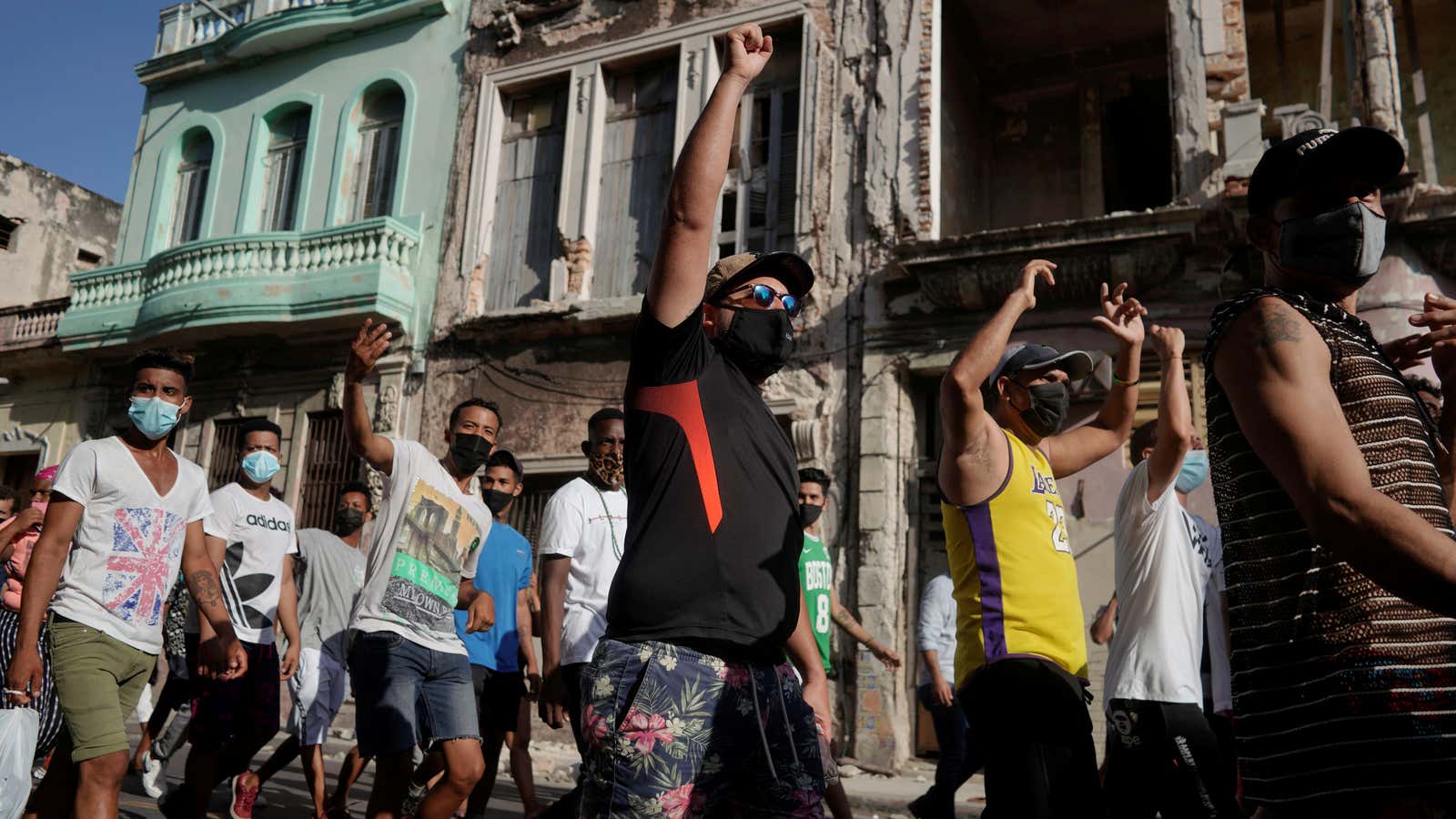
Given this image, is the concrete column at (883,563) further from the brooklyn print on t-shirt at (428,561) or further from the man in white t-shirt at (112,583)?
the man in white t-shirt at (112,583)

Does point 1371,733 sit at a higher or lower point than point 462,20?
lower

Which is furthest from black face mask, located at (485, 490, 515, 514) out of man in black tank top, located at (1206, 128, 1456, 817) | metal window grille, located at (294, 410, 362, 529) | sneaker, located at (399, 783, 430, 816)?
metal window grille, located at (294, 410, 362, 529)

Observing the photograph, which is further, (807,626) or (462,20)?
(462,20)

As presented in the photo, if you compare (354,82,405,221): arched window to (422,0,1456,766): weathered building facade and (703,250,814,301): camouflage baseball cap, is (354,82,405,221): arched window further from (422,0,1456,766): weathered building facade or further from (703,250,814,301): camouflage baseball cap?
(703,250,814,301): camouflage baseball cap

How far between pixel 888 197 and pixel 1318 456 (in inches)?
387

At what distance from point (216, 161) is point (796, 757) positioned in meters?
16.8

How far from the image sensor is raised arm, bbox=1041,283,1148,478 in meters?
3.79

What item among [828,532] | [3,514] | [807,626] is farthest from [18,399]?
[807,626]

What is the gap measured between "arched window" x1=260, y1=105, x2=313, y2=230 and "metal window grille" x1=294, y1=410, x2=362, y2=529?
3220 mm

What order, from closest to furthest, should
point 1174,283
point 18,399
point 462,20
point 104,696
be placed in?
point 104,696
point 1174,283
point 462,20
point 18,399

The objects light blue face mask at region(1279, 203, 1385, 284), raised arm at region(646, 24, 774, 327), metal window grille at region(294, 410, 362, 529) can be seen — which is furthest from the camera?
metal window grille at region(294, 410, 362, 529)

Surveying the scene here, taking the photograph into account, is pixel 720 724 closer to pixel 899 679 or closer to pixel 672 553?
pixel 672 553

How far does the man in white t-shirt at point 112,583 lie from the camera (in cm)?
387

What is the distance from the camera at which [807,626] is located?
10.3 ft
